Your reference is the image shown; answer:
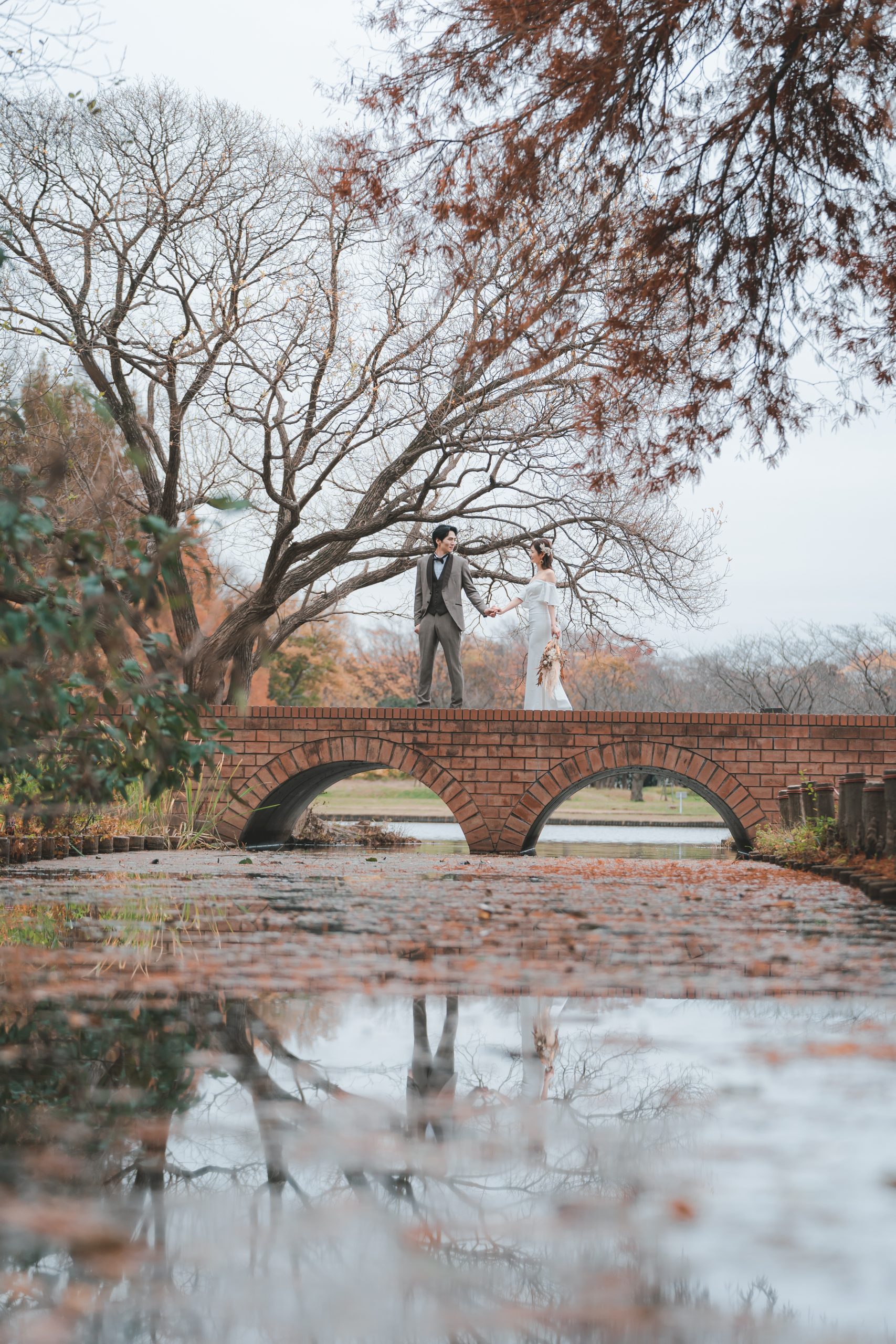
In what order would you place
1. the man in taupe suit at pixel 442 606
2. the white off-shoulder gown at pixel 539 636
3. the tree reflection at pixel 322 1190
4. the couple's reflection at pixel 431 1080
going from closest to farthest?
the tree reflection at pixel 322 1190 < the couple's reflection at pixel 431 1080 < the man in taupe suit at pixel 442 606 < the white off-shoulder gown at pixel 539 636

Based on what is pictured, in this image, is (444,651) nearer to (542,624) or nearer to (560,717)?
(542,624)

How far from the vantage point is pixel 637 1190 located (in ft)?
6.38

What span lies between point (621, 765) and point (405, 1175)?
1258 cm

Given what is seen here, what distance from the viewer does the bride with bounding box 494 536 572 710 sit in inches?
595

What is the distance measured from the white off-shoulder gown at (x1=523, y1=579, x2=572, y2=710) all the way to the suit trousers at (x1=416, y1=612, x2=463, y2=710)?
0.85m

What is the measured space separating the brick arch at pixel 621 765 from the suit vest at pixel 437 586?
8.17 feet

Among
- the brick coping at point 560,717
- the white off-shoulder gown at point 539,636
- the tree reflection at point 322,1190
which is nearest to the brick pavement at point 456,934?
the tree reflection at point 322,1190

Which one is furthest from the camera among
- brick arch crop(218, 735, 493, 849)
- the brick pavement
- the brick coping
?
brick arch crop(218, 735, 493, 849)

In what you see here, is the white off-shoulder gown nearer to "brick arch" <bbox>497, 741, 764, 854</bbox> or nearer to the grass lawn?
"brick arch" <bbox>497, 741, 764, 854</bbox>

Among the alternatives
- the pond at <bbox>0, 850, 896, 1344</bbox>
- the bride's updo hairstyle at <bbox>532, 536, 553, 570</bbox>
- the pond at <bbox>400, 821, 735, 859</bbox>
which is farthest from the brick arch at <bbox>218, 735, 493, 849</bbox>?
the pond at <bbox>0, 850, 896, 1344</bbox>

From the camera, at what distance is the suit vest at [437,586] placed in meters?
15.1

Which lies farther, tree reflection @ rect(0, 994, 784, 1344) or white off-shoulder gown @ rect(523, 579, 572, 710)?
white off-shoulder gown @ rect(523, 579, 572, 710)

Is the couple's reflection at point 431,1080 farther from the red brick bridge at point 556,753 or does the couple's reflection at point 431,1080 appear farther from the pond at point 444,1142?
the red brick bridge at point 556,753

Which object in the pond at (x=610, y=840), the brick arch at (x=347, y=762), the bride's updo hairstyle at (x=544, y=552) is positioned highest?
the bride's updo hairstyle at (x=544, y=552)
